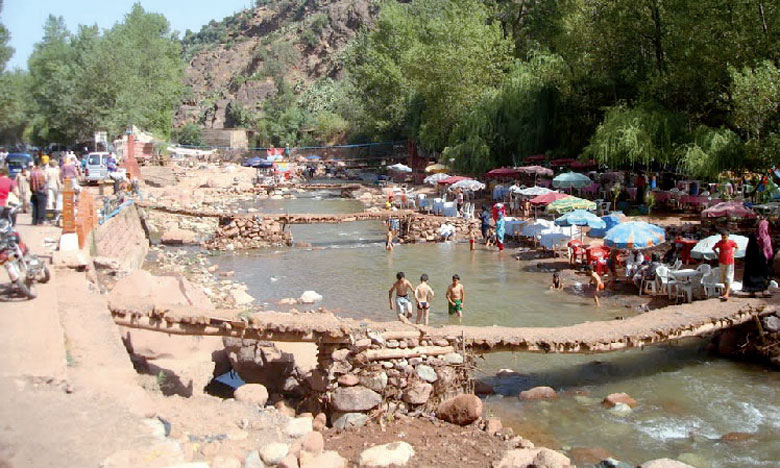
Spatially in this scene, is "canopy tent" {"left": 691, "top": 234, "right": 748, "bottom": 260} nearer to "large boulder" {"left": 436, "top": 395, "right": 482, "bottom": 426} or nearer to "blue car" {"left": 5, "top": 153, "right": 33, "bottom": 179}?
"large boulder" {"left": 436, "top": 395, "right": 482, "bottom": 426}

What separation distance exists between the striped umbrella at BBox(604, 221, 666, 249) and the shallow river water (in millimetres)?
1814

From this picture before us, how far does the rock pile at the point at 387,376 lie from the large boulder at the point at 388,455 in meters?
1.41

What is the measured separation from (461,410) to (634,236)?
430 inches

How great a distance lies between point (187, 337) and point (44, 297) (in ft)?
8.83

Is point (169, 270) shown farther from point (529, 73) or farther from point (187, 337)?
point (529, 73)

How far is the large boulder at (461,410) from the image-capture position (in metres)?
10.0

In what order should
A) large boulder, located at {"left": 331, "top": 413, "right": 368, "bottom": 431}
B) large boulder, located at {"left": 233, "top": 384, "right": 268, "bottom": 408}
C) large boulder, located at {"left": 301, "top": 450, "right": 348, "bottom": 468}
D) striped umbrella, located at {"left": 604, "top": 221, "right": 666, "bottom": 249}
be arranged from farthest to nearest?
striped umbrella, located at {"left": 604, "top": 221, "right": 666, "bottom": 249} → large boulder, located at {"left": 331, "top": 413, "right": 368, "bottom": 431} → large boulder, located at {"left": 233, "top": 384, "right": 268, "bottom": 408} → large boulder, located at {"left": 301, "top": 450, "right": 348, "bottom": 468}

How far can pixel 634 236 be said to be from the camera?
1912 cm

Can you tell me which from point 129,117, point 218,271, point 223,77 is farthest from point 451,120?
point 223,77

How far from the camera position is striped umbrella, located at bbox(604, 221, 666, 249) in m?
19.1

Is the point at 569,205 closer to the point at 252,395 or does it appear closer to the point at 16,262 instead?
the point at 252,395

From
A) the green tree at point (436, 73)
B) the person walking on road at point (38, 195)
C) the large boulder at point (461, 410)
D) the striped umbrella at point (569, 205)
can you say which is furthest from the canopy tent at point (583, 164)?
the large boulder at point (461, 410)

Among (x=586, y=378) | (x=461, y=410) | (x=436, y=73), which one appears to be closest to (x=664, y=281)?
(x=586, y=378)

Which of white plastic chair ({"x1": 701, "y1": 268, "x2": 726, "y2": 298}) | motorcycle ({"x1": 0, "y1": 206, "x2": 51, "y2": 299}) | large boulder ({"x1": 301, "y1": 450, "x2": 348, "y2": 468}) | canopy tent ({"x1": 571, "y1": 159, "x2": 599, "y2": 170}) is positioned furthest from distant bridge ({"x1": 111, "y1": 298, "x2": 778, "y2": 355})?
canopy tent ({"x1": 571, "y1": 159, "x2": 599, "y2": 170})
